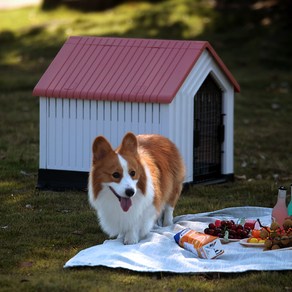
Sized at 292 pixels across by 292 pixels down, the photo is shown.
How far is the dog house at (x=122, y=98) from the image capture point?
8.23m

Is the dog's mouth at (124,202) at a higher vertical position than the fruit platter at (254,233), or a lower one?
higher

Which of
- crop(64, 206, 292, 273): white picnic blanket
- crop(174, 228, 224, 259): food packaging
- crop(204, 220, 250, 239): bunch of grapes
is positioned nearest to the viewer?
crop(64, 206, 292, 273): white picnic blanket

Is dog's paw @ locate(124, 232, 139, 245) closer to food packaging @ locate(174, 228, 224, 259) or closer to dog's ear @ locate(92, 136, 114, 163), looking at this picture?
food packaging @ locate(174, 228, 224, 259)

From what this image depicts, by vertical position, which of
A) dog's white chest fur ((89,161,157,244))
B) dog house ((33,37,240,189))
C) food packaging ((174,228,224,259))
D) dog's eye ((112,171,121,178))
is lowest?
food packaging ((174,228,224,259))

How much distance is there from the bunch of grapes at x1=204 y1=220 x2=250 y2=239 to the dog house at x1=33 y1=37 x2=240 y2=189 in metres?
1.54

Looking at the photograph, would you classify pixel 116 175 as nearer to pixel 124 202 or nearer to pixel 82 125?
pixel 124 202

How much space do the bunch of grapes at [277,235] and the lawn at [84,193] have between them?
53 cm

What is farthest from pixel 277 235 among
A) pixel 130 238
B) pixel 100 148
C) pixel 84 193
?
pixel 84 193

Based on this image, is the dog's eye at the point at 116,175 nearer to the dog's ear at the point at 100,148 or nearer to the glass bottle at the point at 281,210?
the dog's ear at the point at 100,148

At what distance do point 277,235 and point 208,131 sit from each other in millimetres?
2779

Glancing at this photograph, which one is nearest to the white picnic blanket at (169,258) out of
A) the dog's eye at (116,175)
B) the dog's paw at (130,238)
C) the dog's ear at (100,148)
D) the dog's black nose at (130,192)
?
the dog's paw at (130,238)

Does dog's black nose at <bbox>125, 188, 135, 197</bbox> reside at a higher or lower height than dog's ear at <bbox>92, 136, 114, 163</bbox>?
lower

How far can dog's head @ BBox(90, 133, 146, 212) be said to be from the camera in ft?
20.6

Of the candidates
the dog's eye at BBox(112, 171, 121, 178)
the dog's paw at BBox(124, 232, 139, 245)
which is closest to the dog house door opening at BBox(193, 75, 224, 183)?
the dog's paw at BBox(124, 232, 139, 245)
